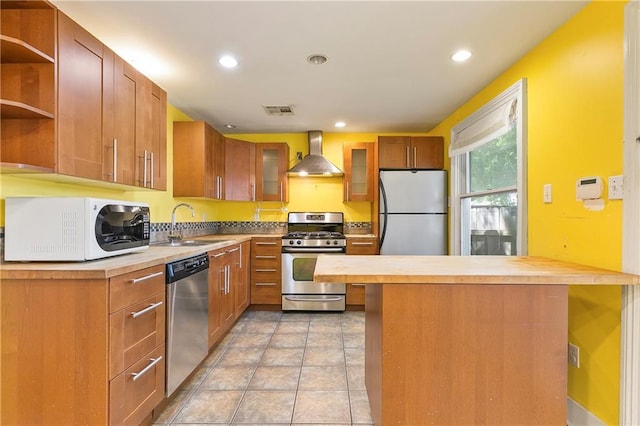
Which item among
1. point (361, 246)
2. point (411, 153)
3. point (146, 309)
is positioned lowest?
point (146, 309)

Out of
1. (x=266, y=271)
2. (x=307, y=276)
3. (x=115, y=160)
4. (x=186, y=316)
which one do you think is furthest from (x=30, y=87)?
(x=307, y=276)

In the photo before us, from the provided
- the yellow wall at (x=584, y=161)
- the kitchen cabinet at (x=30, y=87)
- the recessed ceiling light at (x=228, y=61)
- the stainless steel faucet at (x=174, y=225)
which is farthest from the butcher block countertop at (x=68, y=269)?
the yellow wall at (x=584, y=161)

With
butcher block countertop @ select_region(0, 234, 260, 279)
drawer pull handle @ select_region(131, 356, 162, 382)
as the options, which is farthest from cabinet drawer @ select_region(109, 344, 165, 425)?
butcher block countertop @ select_region(0, 234, 260, 279)

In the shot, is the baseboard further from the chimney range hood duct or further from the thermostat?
the chimney range hood duct

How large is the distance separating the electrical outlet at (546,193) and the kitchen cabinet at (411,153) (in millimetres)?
1804

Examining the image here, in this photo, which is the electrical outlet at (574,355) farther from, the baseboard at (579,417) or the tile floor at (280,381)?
the tile floor at (280,381)

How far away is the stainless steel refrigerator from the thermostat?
6.42 feet

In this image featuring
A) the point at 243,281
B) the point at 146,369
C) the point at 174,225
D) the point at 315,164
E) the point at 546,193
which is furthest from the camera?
the point at 315,164

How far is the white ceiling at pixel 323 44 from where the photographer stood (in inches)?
67.9

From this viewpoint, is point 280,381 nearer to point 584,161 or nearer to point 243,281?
point 243,281

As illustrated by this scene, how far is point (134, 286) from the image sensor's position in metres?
1.58

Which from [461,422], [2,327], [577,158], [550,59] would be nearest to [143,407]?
[2,327]

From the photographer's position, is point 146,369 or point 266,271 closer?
point 146,369

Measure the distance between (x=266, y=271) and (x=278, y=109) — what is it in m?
1.98
